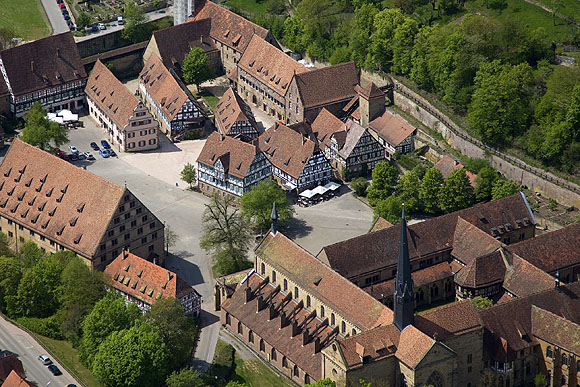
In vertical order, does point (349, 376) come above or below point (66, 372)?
above

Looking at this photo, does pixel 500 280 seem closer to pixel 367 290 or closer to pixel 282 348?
pixel 367 290

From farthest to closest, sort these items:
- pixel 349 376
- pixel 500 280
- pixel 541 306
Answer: pixel 500 280
pixel 541 306
pixel 349 376

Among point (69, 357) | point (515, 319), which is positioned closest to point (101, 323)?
point (69, 357)

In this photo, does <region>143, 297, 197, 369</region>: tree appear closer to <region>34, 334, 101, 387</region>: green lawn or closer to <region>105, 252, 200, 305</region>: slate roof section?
<region>105, 252, 200, 305</region>: slate roof section

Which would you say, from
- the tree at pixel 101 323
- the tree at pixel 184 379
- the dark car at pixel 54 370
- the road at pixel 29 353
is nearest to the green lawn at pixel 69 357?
the road at pixel 29 353

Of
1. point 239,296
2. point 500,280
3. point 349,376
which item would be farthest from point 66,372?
point 500,280

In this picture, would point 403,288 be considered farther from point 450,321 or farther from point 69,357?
point 69,357

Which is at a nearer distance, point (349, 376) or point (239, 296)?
point (349, 376)

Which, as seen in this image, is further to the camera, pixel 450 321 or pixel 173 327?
pixel 173 327

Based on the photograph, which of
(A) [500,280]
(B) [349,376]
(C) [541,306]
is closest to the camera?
(B) [349,376]
